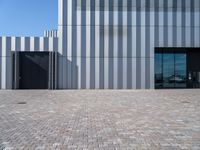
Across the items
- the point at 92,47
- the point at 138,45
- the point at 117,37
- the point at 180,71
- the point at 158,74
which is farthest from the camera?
the point at 180,71

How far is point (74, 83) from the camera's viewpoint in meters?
26.0

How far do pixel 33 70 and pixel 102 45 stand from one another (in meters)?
6.76

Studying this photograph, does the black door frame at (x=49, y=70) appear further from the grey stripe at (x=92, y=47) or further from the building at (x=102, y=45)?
the grey stripe at (x=92, y=47)

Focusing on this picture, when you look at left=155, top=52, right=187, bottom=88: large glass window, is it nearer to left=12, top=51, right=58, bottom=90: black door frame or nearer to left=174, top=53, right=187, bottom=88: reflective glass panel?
left=174, top=53, right=187, bottom=88: reflective glass panel

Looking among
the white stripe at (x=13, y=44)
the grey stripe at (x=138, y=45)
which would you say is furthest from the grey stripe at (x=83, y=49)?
the white stripe at (x=13, y=44)

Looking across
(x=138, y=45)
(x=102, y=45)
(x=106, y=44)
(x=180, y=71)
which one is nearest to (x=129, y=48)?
(x=138, y=45)

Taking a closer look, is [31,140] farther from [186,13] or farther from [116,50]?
[186,13]

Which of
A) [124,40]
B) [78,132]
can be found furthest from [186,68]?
[78,132]

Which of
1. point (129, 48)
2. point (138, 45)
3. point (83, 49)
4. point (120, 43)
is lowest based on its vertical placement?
point (83, 49)

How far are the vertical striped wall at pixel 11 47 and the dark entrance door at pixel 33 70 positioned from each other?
2.13 feet

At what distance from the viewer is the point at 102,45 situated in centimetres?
2620

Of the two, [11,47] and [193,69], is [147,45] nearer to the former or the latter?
[193,69]

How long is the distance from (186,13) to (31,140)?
23.3 metres

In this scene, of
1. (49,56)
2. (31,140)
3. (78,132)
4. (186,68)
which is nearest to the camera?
(31,140)
